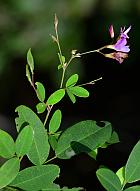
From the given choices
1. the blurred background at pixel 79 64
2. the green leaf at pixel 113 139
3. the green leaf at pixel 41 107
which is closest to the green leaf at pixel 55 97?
the green leaf at pixel 41 107

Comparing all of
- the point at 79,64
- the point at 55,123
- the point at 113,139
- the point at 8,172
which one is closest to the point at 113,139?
the point at 113,139

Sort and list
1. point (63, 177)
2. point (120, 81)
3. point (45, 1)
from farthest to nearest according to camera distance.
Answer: point (120, 81) < point (63, 177) < point (45, 1)

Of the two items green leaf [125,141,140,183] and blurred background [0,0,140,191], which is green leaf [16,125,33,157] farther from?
blurred background [0,0,140,191]

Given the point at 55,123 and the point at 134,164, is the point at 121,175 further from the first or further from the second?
the point at 55,123

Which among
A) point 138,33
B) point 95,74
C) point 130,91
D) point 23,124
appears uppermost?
point 23,124

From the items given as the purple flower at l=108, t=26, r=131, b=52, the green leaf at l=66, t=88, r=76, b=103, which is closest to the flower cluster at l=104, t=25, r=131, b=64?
the purple flower at l=108, t=26, r=131, b=52

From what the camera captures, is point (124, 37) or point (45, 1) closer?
point (124, 37)

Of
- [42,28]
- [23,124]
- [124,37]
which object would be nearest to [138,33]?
[42,28]

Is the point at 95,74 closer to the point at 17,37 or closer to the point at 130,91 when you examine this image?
the point at 130,91

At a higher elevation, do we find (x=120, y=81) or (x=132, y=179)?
(x=132, y=179)
